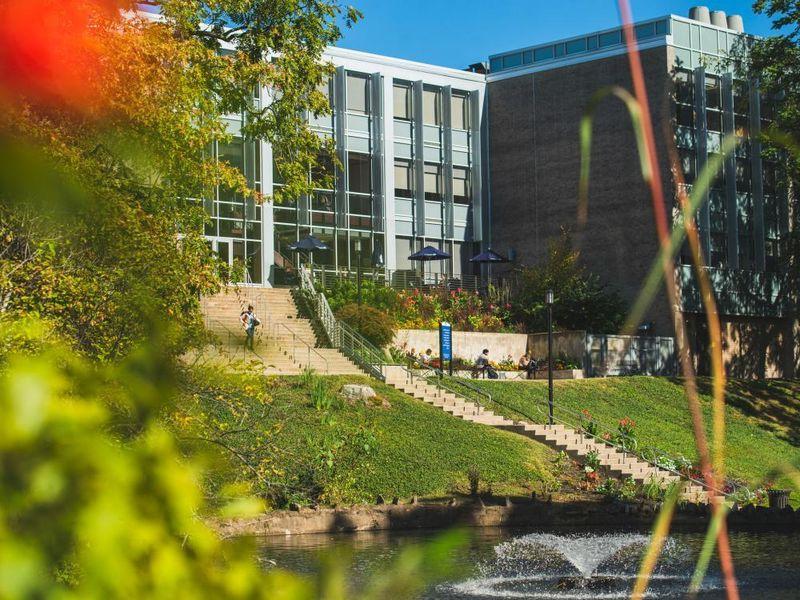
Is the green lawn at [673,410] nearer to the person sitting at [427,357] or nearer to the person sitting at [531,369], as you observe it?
the person sitting at [531,369]

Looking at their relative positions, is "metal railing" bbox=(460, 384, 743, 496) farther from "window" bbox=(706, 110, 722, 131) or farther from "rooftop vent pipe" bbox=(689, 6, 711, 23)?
"rooftop vent pipe" bbox=(689, 6, 711, 23)

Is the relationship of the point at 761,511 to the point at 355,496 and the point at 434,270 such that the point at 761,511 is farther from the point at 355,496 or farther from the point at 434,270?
the point at 434,270

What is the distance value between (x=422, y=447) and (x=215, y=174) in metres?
9.73

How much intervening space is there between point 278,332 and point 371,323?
10.7 ft

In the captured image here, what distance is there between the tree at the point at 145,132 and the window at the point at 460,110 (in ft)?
98.8

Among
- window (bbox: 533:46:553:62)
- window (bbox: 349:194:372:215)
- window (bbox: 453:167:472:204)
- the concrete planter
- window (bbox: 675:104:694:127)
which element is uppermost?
window (bbox: 533:46:553:62)

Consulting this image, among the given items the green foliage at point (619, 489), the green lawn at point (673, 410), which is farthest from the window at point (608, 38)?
the green foliage at point (619, 489)

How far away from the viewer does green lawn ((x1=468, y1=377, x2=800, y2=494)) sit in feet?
127

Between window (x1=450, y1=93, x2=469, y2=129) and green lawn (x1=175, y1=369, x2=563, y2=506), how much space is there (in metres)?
26.3

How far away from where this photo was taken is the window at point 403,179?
59.1 meters

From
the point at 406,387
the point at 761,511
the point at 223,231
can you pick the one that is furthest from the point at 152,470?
the point at 223,231

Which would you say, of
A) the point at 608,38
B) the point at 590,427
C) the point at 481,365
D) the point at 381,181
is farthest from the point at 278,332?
the point at 608,38

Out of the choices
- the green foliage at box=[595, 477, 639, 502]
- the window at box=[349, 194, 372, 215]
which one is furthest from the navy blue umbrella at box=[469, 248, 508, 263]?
the green foliage at box=[595, 477, 639, 502]

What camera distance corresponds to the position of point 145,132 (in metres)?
10.6
